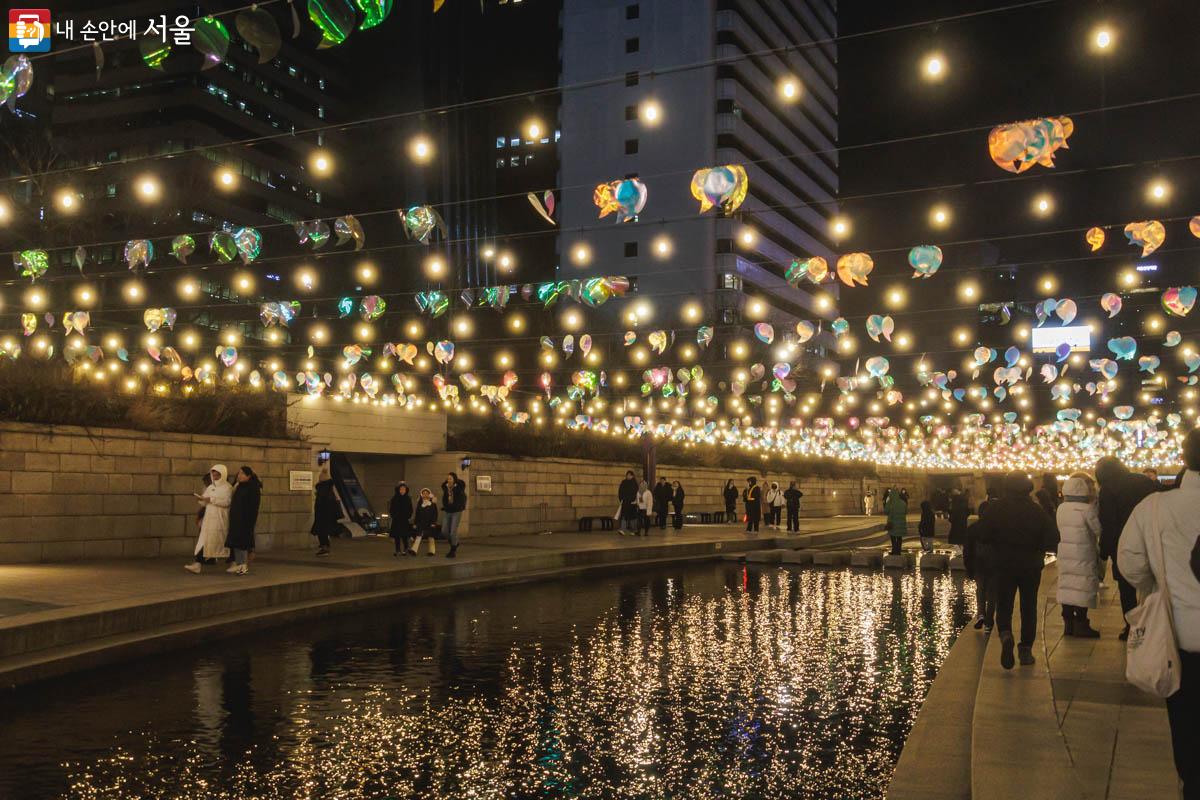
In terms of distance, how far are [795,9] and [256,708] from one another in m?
111

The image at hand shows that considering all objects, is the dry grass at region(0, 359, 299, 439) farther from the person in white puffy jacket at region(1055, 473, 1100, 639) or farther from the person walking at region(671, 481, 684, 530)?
the person walking at region(671, 481, 684, 530)

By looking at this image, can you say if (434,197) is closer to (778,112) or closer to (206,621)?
(778,112)

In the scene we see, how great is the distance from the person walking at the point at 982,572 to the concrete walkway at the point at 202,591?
27.3ft

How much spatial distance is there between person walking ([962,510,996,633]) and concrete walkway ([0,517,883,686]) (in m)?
8.33

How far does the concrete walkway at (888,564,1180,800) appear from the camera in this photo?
5.41 m

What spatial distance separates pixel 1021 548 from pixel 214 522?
11999 millimetres

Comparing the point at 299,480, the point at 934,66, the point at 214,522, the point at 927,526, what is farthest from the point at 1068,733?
the point at 927,526

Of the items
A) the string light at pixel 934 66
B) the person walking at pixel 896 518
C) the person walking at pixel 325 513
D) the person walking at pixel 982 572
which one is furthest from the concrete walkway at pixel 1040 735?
the person walking at pixel 896 518

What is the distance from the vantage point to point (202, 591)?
1329 centimetres

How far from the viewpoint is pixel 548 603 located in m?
16.5

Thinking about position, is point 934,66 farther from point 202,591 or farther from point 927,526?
point 927,526

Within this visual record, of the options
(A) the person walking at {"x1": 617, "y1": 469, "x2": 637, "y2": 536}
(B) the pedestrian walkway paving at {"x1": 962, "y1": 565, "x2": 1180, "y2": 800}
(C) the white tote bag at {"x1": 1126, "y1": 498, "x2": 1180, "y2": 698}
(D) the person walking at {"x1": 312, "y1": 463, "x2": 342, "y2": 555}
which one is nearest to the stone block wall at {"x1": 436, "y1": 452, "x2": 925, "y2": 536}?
(A) the person walking at {"x1": 617, "y1": 469, "x2": 637, "y2": 536}

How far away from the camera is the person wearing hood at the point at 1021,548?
9.53 m

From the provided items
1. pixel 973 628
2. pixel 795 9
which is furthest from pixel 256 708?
pixel 795 9
